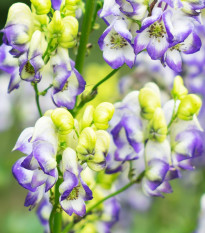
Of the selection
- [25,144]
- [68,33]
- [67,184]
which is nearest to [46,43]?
[68,33]

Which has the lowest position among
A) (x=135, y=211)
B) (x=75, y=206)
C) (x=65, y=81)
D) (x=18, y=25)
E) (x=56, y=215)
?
(x=135, y=211)

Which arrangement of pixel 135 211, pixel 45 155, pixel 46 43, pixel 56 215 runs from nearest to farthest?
pixel 45 155
pixel 46 43
pixel 56 215
pixel 135 211

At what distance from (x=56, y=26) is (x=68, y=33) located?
0.04 m

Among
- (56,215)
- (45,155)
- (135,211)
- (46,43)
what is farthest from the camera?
(135,211)

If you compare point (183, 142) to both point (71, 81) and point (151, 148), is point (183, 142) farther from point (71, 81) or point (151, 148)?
point (71, 81)

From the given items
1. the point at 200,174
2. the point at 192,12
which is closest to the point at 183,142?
the point at 192,12

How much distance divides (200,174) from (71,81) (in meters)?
2.12

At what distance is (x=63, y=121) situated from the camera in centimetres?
146

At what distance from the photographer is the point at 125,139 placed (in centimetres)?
176

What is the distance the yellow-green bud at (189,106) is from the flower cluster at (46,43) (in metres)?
0.35

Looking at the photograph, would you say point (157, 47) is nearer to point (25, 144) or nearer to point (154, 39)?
point (154, 39)

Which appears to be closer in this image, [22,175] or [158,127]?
[22,175]

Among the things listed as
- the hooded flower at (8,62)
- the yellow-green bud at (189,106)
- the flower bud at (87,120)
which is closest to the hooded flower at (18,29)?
the hooded flower at (8,62)

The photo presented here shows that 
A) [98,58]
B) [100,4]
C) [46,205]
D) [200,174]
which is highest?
[100,4]
